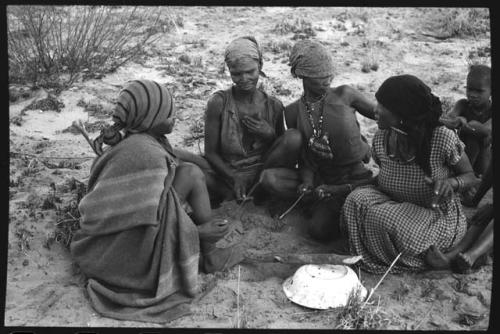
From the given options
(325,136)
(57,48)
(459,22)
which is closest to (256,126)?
(325,136)

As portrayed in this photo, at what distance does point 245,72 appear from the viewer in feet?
13.7

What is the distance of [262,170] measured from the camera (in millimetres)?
4484

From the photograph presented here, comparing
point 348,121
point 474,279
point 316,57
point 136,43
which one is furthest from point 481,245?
point 136,43

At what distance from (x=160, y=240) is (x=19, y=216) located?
131cm

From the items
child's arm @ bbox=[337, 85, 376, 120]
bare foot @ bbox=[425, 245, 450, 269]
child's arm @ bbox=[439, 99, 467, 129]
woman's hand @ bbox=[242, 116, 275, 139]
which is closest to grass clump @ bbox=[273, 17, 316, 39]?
child's arm @ bbox=[439, 99, 467, 129]

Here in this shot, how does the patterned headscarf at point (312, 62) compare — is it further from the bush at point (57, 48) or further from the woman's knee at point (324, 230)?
the bush at point (57, 48)

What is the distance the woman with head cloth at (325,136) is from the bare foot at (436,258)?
687 millimetres

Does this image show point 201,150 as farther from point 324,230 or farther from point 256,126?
point 324,230

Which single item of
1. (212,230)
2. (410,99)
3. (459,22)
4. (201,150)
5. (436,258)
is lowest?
(201,150)

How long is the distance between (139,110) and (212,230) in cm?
82

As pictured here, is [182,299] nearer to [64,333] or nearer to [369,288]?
[64,333]

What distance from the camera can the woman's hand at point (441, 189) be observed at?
354cm

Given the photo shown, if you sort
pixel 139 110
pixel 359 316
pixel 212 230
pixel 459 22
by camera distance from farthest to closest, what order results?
1. pixel 459 22
2. pixel 212 230
3. pixel 139 110
4. pixel 359 316

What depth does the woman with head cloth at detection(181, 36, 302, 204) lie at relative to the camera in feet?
14.0
